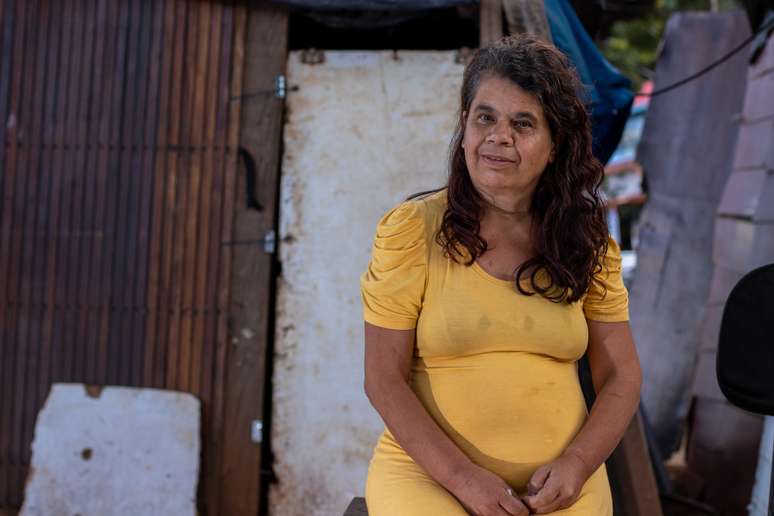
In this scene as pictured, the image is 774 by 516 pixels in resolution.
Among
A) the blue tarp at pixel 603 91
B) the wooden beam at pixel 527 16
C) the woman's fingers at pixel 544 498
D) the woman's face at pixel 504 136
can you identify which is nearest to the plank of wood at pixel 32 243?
the wooden beam at pixel 527 16

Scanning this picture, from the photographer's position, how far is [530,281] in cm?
252

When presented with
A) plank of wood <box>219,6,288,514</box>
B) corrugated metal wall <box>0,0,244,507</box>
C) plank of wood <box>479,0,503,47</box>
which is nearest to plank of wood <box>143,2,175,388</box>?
corrugated metal wall <box>0,0,244,507</box>

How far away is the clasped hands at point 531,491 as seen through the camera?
228 centimetres

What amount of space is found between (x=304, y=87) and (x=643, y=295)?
167 inches

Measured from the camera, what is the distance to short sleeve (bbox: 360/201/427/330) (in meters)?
2.45

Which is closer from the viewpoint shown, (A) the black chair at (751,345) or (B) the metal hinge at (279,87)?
(A) the black chair at (751,345)

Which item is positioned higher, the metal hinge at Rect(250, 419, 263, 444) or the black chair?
the black chair

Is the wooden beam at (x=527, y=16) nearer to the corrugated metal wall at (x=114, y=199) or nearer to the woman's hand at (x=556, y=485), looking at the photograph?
the corrugated metal wall at (x=114, y=199)

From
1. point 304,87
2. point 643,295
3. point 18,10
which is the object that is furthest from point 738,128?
point 18,10

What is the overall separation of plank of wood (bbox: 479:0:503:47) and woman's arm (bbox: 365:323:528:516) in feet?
7.51

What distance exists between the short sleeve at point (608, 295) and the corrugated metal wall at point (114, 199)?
2.36 metres

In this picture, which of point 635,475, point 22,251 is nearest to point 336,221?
point 22,251

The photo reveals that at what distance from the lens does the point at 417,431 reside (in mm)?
2402

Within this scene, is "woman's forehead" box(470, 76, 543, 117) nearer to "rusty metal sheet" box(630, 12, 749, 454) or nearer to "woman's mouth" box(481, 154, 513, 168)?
"woman's mouth" box(481, 154, 513, 168)
